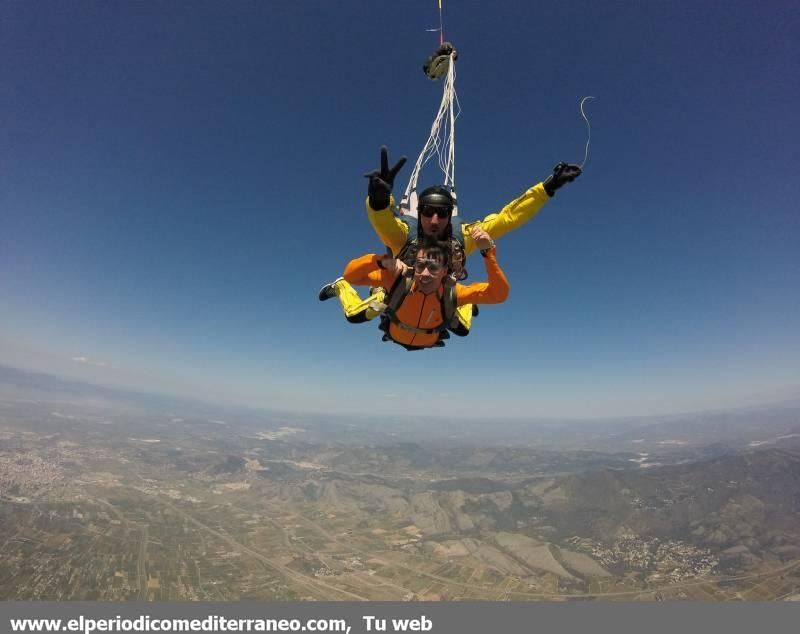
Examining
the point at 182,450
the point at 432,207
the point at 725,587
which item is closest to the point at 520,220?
the point at 432,207

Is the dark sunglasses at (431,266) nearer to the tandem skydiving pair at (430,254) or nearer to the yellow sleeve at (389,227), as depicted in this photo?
the tandem skydiving pair at (430,254)

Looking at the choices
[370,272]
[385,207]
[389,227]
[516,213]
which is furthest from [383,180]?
[516,213]

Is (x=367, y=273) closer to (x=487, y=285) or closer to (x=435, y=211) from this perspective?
(x=435, y=211)

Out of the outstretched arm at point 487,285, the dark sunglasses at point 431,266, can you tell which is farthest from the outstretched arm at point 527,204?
the dark sunglasses at point 431,266

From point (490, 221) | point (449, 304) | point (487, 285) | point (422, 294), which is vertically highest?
→ point (490, 221)

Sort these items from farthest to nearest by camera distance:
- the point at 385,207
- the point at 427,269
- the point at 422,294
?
the point at 422,294, the point at 427,269, the point at 385,207

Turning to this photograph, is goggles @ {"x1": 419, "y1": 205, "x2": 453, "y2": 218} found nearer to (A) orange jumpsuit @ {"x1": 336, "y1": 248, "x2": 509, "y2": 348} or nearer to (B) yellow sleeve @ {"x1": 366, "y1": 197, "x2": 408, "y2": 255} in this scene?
(B) yellow sleeve @ {"x1": 366, "y1": 197, "x2": 408, "y2": 255}

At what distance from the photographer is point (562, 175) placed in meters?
3.29

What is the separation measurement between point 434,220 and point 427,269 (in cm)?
49

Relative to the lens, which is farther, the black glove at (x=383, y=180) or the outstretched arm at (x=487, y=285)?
the outstretched arm at (x=487, y=285)

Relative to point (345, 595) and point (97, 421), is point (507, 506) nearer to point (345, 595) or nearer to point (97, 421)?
point (345, 595)

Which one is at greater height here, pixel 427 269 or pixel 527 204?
pixel 527 204

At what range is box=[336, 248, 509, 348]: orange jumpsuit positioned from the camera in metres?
3.84

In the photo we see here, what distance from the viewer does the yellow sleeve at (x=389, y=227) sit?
348cm
